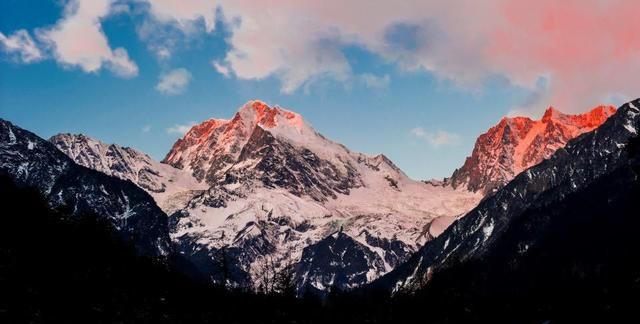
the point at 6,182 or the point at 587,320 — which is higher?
the point at 6,182

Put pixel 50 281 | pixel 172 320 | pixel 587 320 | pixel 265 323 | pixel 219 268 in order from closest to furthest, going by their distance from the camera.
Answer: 1. pixel 587 320
2. pixel 172 320
3. pixel 50 281
4. pixel 265 323
5. pixel 219 268

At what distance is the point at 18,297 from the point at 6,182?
121992 mm

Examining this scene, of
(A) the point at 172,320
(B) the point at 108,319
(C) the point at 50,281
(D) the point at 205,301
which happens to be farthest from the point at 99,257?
(B) the point at 108,319

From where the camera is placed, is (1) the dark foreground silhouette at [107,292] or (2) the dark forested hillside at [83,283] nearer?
(1) the dark foreground silhouette at [107,292]

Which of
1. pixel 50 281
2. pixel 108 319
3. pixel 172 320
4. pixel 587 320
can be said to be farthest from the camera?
pixel 50 281

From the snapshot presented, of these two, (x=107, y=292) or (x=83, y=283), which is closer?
(x=107, y=292)

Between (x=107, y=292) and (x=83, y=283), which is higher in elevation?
(x=83, y=283)

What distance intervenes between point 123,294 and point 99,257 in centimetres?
5381

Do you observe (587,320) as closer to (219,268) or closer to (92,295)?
(92,295)

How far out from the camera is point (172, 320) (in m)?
86.3

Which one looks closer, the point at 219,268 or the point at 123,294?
the point at 123,294

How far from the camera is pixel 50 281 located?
9238 centimetres

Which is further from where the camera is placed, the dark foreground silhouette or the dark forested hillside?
the dark forested hillside

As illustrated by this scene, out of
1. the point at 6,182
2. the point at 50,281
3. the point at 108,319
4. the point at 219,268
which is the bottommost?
the point at 108,319
